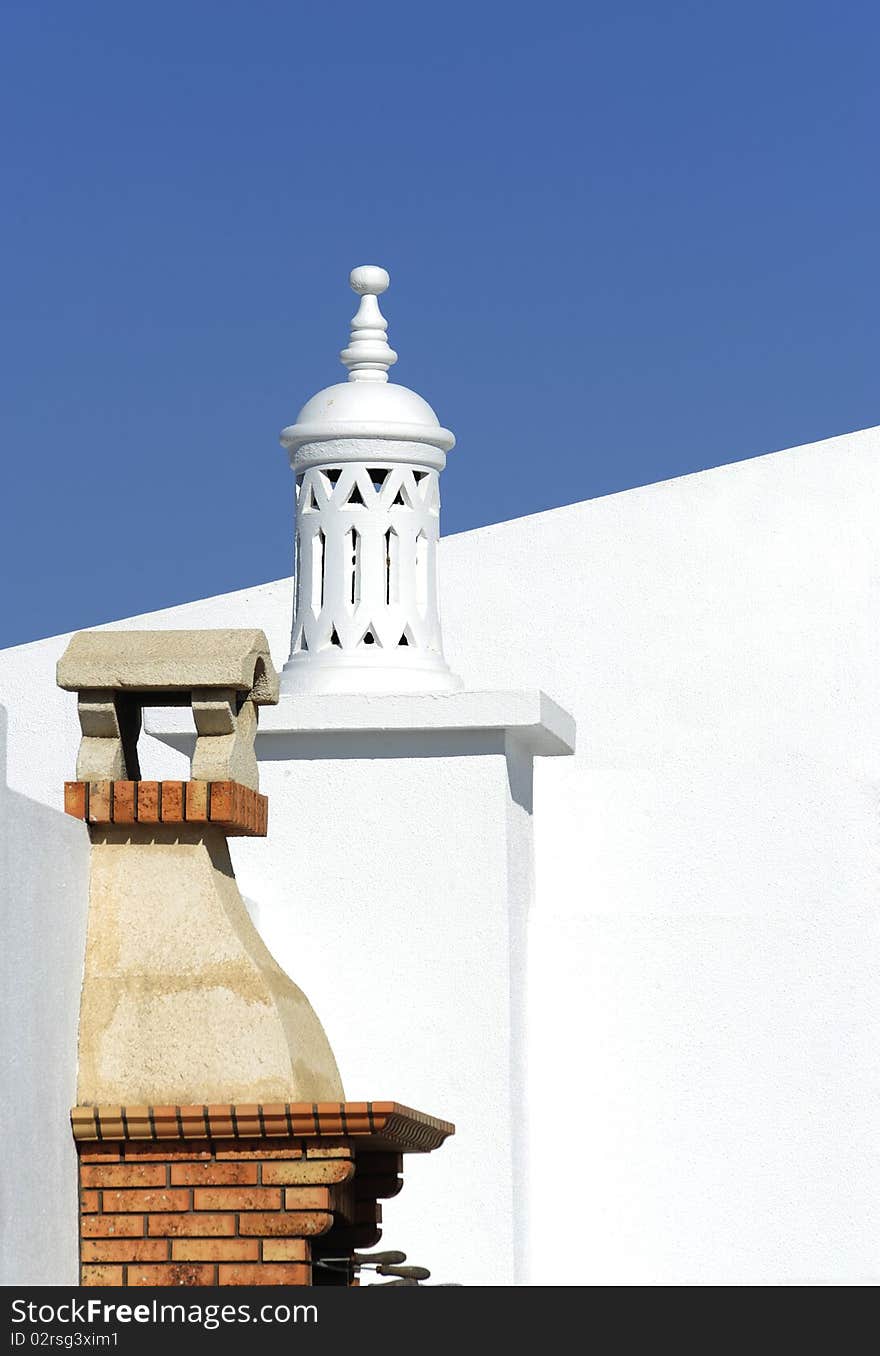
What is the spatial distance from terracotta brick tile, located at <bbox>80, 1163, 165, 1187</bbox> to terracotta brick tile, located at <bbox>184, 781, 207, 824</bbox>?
1.02 metres

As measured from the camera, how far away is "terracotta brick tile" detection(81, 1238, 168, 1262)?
6.77 meters

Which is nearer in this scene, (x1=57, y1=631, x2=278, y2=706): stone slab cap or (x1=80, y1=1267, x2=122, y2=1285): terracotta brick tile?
(x1=80, y1=1267, x2=122, y2=1285): terracotta brick tile

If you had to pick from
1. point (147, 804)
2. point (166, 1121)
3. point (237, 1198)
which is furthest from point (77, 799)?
point (237, 1198)

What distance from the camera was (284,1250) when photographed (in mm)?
6746

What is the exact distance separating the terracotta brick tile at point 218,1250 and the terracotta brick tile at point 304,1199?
139mm

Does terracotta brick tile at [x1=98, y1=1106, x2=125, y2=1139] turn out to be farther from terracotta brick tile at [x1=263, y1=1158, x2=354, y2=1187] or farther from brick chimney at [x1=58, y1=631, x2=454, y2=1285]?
terracotta brick tile at [x1=263, y1=1158, x2=354, y2=1187]

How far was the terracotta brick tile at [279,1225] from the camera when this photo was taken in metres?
6.76

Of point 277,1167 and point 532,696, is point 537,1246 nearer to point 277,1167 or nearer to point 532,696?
point 532,696

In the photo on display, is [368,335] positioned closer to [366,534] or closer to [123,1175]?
[366,534]

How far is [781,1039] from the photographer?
32.9 feet

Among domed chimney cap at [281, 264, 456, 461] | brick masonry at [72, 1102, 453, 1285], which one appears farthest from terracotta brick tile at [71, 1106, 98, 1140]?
domed chimney cap at [281, 264, 456, 461]

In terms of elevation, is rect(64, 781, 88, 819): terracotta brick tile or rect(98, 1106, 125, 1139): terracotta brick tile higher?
rect(64, 781, 88, 819): terracotta brick tile

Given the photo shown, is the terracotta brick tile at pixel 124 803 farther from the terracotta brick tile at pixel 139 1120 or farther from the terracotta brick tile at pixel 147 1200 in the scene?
the terracotta brick tile at pixel 147 1200

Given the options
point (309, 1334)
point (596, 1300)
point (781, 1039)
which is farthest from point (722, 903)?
point (309, 1334)
